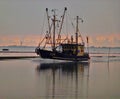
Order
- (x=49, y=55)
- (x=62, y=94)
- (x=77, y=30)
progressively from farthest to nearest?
(x=77, y=30), (x=49, y=55), (x=62, y=94)

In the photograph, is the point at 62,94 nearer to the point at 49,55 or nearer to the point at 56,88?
the point at 56,88

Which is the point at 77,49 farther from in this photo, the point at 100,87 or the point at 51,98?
the point at 51,98

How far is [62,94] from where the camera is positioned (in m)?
13.9

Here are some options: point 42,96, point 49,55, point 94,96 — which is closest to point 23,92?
point 42,96

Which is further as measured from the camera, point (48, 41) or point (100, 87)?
point (48, 41)

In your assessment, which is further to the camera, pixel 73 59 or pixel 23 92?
pixel 73 59

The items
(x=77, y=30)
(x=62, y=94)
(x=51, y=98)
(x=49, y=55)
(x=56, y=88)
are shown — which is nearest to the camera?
(x=51, y=98)

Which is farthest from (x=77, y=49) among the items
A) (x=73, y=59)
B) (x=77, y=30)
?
(x=77, y=30)

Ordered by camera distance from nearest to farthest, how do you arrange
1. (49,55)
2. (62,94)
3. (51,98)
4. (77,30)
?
(51,98) < (62,94) < (49,55) < (77,30)

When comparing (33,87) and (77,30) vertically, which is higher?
(77,30)

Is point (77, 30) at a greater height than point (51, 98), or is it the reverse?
point (77, 30)

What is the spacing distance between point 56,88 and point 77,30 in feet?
91.7

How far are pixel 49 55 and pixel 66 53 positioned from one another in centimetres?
155

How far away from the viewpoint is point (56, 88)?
50.9 feet
